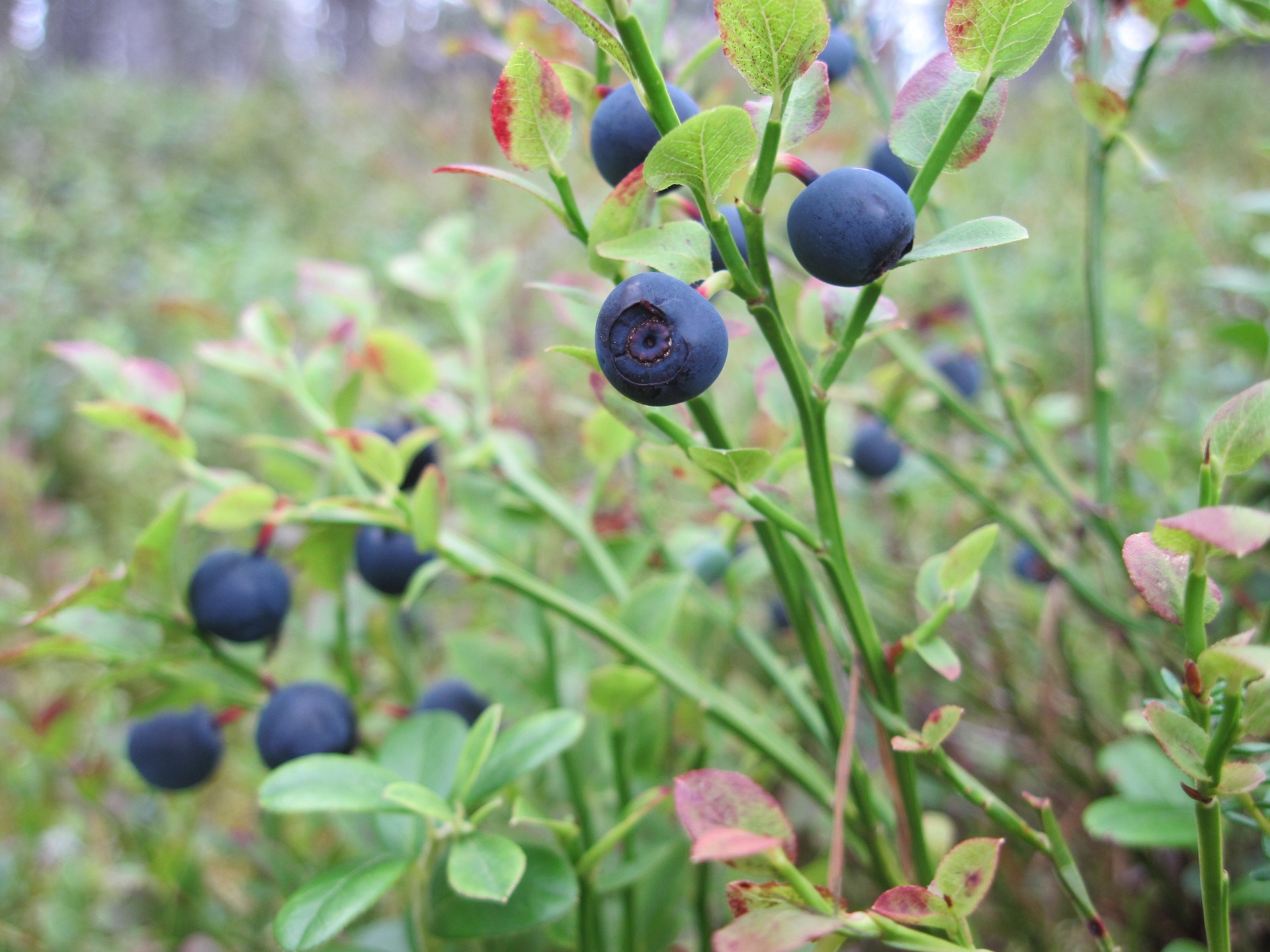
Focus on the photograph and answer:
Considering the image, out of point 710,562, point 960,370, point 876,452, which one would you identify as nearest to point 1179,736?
point 710,562

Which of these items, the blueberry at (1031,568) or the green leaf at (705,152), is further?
the blueberry at (1031,568)

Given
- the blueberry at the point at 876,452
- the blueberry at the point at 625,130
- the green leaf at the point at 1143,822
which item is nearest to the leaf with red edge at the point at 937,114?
the blueberry at the point at 625,130

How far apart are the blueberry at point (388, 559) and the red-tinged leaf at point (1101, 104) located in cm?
61

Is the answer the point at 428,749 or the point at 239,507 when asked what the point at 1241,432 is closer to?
the point at 428,749

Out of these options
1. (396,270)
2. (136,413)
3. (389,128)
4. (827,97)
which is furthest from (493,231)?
(389,128)

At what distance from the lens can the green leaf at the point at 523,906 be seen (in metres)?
0.51

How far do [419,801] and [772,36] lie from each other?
0.40 meters

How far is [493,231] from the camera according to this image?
340 centimetres

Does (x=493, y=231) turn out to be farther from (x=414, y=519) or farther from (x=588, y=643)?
(x=414, y=519)

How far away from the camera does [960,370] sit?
3.82 ft

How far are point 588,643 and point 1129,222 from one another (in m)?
3.06

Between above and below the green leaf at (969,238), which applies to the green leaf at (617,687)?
below

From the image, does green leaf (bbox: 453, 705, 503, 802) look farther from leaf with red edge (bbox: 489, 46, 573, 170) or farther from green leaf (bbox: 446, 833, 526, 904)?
leaf with red edge (bbox: 489, 46, 573, 170)

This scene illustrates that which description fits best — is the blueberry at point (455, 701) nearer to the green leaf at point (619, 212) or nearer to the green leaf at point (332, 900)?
the green leaf at point (332, 900)
